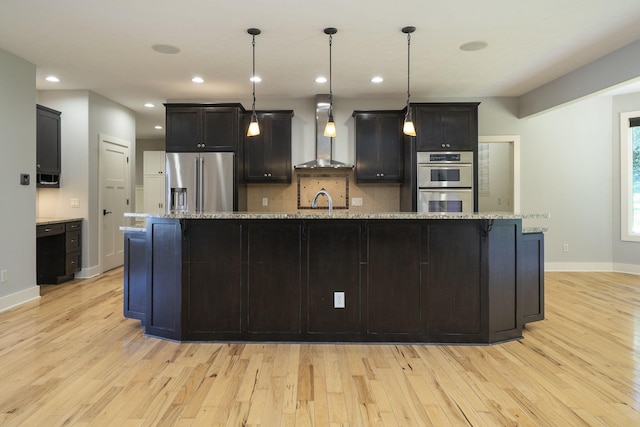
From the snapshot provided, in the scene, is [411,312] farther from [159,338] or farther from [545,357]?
[159,338]

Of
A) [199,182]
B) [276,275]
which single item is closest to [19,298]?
[199,182]

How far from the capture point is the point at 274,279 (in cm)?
323

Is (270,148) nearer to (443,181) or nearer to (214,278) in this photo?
(443,181)

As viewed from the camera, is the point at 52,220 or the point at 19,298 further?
the point at 52,220

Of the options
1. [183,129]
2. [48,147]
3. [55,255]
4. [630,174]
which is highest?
[183,129]

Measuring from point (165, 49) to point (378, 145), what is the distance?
120 inches

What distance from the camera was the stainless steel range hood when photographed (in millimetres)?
5812

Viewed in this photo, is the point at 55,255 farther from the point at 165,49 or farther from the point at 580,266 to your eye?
the point at 580,266

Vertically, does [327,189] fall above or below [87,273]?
above

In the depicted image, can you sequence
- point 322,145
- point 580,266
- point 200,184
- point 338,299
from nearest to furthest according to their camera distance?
point 338,299, point 200,184, point 322,145, point 580,266

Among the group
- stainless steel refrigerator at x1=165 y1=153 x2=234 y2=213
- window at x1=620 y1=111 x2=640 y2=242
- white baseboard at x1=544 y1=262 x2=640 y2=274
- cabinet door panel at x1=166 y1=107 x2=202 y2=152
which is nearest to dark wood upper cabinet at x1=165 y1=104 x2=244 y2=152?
cabinet door panel at x1=166 y1=107 x2=202 y2=152

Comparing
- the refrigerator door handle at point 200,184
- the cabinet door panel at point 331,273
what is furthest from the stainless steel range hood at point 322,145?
the cabinet door panel at point 331,273

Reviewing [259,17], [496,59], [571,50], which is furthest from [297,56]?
[571,50]

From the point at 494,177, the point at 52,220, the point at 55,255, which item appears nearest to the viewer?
the point at 52,220
